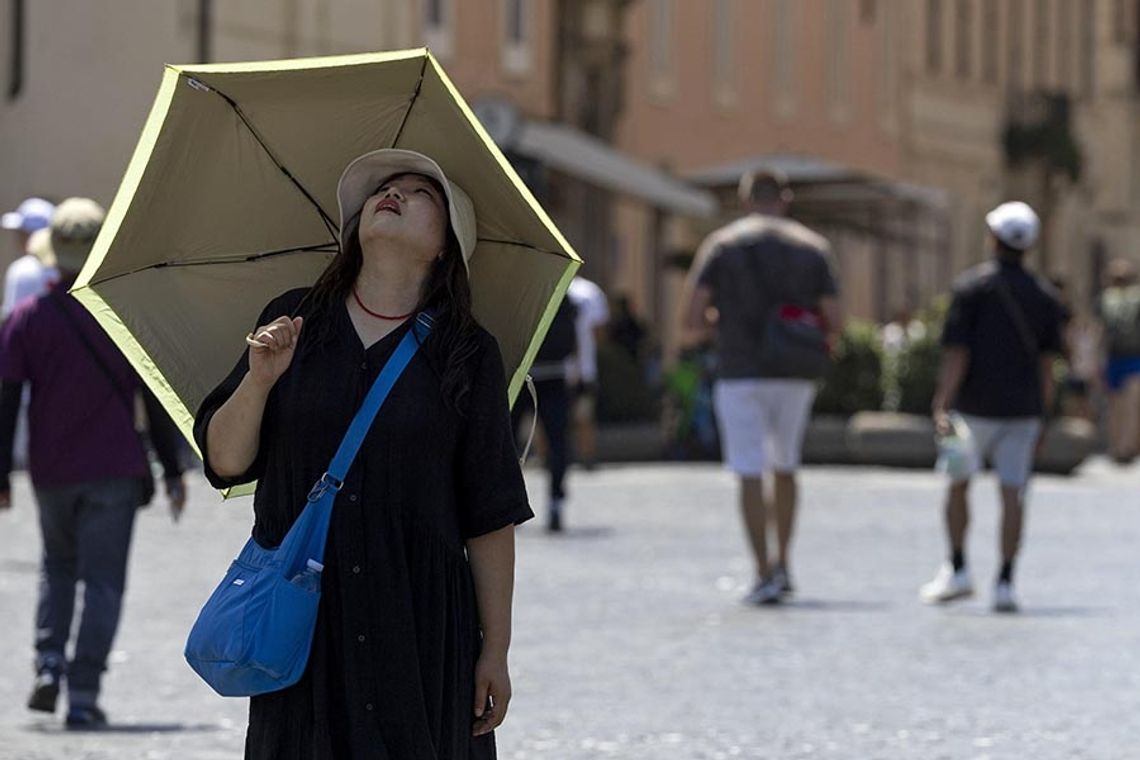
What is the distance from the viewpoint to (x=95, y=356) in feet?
32.7

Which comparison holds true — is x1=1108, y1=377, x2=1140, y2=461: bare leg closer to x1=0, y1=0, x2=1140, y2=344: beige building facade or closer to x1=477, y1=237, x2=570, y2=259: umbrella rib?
x1=0, y1=0, x2=1140, y2=344: beige building facade

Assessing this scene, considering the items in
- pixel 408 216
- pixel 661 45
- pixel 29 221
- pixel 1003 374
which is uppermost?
pixel 661 45

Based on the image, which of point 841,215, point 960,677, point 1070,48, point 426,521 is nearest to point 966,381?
point 960,677

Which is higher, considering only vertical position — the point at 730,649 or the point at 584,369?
the point at 584,369

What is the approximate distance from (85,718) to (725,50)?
36.5 meters

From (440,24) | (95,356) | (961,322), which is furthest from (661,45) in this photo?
(95,356)

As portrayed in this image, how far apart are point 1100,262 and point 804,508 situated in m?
42.6

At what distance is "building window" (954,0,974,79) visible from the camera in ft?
181

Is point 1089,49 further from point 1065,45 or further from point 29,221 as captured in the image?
point 29,221

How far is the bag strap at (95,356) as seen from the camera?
9.95 metres

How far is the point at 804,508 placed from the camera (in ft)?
70.4

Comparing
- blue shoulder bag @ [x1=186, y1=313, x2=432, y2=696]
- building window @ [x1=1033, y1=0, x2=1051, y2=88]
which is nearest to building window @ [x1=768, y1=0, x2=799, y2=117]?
building window @ [x1=1033, y1=0, x2=1051, y2=88]

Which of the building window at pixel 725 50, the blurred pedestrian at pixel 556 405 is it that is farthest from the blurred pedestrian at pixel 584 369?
the building window at pixel 725 50

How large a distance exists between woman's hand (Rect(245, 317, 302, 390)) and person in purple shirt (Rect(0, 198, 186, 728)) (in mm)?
4637
